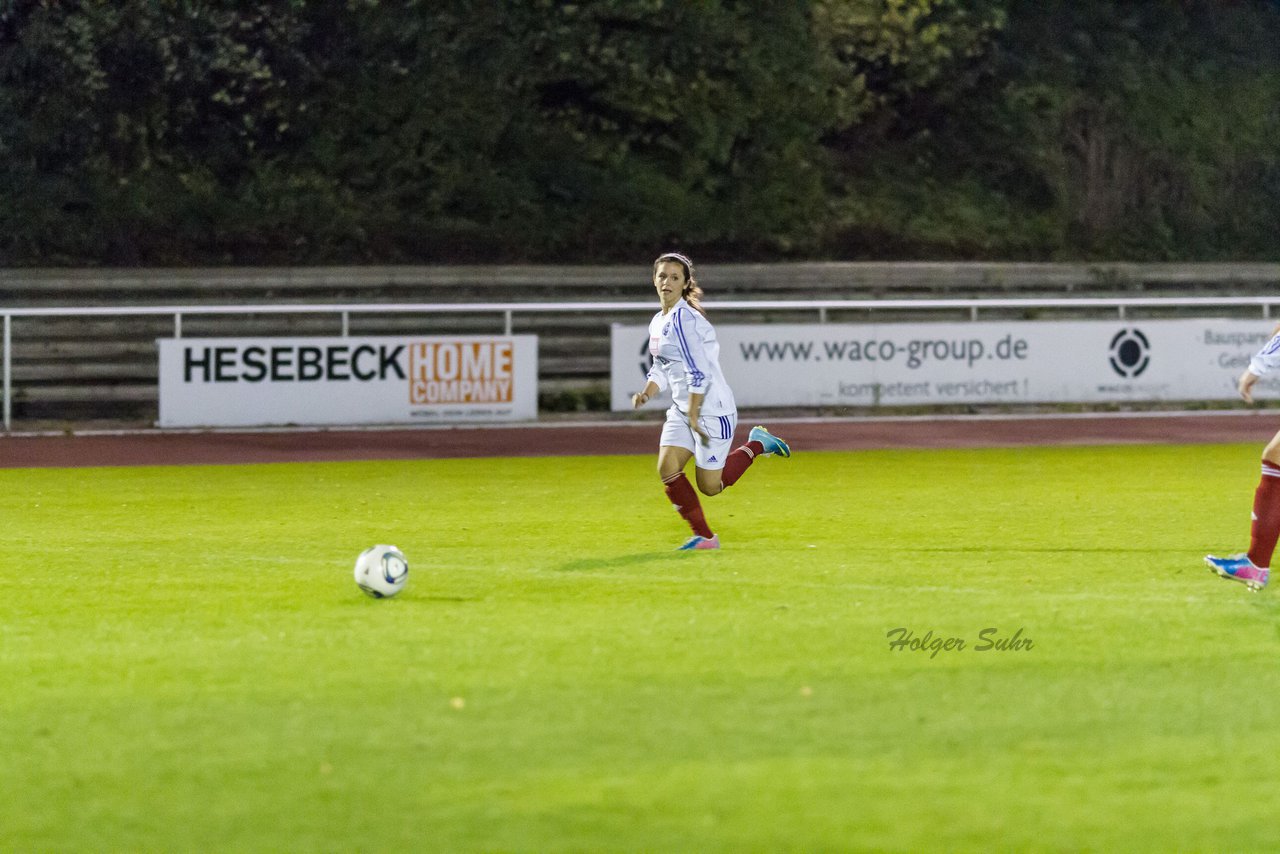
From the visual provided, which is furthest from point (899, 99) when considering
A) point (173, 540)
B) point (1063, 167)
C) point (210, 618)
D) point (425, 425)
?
point (210, 618)

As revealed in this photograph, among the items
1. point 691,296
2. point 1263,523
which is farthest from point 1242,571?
point 691,296

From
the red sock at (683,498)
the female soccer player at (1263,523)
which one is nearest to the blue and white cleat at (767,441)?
the red sock at (683,498)

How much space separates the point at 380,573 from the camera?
9.41 metres

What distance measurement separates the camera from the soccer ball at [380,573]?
9414 mm

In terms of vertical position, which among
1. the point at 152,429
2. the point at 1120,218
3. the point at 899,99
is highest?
the point at 899,99

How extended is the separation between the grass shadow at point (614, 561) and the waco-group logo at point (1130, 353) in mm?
14345

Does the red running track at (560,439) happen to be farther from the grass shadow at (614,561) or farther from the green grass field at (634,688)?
the grass shadow at (614,561)

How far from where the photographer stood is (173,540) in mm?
12383

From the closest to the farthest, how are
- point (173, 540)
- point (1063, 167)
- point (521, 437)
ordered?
point (173, 540), point (521, 437), point (1063, 167)

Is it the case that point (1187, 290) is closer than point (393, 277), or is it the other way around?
point (393, 277)

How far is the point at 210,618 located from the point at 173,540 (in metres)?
3.49

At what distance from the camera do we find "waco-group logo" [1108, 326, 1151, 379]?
24.3 metres

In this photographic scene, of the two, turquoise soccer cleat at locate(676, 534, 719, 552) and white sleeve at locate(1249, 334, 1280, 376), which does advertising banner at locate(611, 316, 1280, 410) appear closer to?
turquoise soccer cleat at locate(676, 534, 719, 552)

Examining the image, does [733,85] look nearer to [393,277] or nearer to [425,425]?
[393,277]
